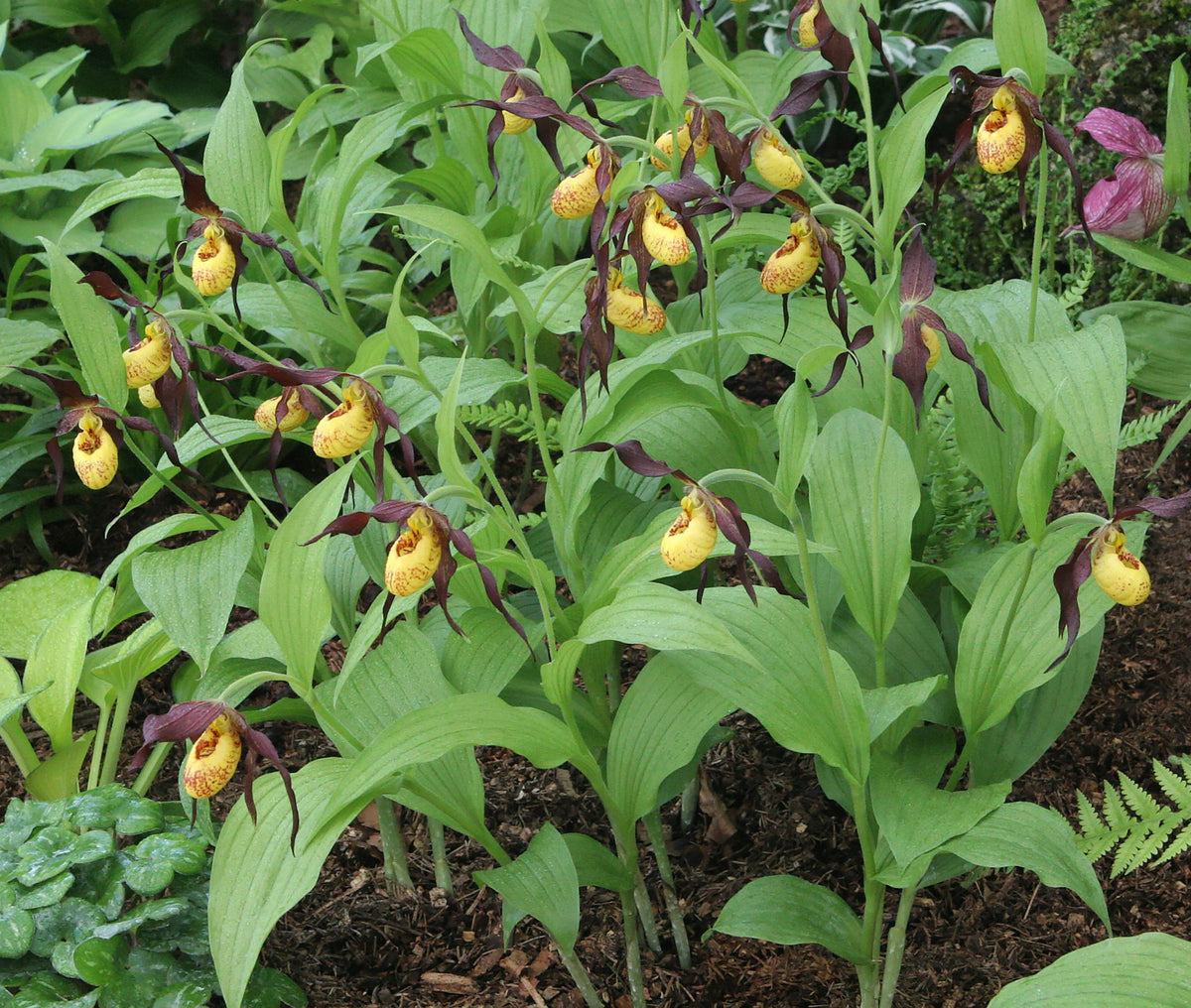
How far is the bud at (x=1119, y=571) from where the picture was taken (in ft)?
3.24

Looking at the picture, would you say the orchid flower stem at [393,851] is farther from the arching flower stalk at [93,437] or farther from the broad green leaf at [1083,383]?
the broad green leaf at [1083,383]

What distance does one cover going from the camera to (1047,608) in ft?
4.18

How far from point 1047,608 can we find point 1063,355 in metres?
0.29

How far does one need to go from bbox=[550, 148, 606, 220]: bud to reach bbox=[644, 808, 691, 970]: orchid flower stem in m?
0.80

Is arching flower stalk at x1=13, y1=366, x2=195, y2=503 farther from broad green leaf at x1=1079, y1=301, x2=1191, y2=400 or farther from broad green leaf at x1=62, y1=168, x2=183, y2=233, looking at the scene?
broad green leaf at x1=1079, y1=301, x2=1191, y2=400

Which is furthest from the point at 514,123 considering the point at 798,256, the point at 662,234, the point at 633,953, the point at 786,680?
the point at 633,953

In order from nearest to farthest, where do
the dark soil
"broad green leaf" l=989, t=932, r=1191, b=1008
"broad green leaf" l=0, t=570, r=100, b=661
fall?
"broad green leaf" l=989, t=932, r=1191, b=1008 < the dark soil < "broad green leaf" l=0, t=570, r=100, b=661

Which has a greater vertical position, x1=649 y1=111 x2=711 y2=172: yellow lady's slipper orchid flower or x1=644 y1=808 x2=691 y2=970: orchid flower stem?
x1=649 y1=111 x2=711 y2=172: yellow lady's slipper orchid flower

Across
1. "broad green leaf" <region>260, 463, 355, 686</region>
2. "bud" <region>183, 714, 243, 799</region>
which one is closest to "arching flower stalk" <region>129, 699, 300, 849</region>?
"bud" <region>183, 714, 243, 799</region>

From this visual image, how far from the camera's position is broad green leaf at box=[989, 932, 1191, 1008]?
0.96 meters

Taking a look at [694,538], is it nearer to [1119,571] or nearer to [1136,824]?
[1119,571]

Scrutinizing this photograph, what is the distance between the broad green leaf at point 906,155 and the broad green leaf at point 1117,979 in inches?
30.9

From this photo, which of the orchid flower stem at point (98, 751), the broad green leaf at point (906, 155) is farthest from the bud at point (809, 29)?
the orchid flower stem at point (98, 751)

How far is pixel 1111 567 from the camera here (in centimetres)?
99
